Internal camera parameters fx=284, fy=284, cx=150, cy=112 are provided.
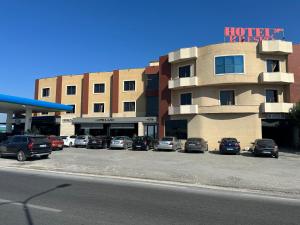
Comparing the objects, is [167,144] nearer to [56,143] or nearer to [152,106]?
[56,143]

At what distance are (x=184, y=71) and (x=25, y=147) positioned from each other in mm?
22116

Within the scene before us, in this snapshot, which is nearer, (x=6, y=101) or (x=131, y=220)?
(x=131, y=220)

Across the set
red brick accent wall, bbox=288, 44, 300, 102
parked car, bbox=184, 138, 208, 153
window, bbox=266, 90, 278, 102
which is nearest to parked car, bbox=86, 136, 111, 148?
parked car, bbox=184, 138, 208, 153

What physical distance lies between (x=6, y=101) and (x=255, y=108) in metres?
27.8

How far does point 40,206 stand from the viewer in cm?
734

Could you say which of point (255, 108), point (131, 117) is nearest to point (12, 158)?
point (131, 117)

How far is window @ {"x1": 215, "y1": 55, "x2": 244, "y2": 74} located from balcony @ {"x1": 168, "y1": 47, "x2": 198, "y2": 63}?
324 cm

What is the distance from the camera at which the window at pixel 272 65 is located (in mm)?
32656

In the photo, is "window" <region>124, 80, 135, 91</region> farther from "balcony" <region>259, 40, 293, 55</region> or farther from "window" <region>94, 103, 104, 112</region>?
"balcony" <region>259, 40, 293, 55</region>

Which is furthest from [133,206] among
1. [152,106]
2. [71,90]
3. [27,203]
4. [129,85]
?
[71,90]

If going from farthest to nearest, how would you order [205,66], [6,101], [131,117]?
[131,117]
[205,66]
[6,101]

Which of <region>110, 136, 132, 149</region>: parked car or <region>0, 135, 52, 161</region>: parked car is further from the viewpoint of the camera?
<region>110, 136, 132, 149</region>: parked car

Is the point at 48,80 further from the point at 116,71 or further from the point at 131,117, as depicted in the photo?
the point at 131,117

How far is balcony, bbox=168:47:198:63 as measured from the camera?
112 ft
